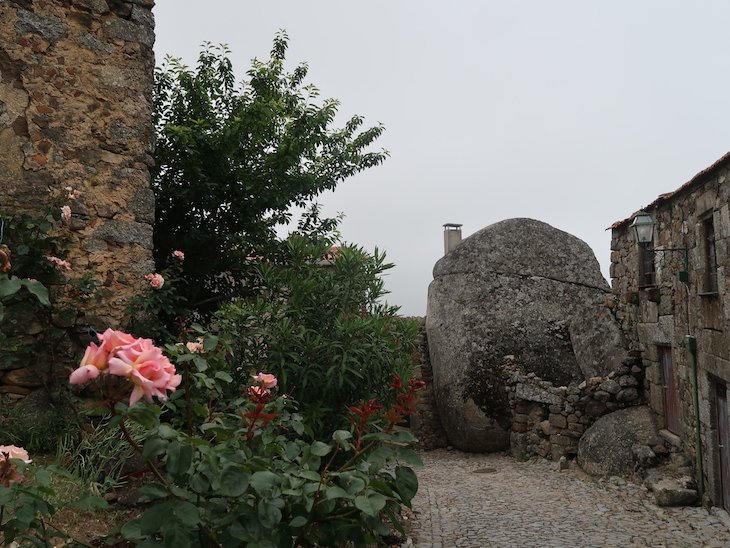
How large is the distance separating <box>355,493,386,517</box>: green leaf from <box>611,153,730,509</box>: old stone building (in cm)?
530

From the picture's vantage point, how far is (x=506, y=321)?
11008 millimetres

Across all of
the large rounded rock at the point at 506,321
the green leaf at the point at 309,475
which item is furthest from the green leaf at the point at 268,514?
the large rounded rock at the point at 506,321

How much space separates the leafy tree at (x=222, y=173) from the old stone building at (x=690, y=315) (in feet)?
14.1

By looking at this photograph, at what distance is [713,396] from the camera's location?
6805 millimetres

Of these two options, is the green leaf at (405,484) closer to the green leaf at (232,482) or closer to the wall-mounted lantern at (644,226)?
the green leaf at (232,482)

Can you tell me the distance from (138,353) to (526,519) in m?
5.71

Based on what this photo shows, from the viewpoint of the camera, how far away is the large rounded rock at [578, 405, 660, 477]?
8.21 meters

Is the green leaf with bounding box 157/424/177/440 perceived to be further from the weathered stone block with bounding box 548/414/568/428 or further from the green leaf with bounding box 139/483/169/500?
the weathered stone block with bounding box 548/414/568/428

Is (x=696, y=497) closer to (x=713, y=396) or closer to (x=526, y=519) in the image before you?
(x=713, y=396)

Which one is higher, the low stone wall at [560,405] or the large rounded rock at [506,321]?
the large rounded rock at [506,321]

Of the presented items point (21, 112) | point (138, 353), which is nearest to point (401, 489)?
point (138, 353)

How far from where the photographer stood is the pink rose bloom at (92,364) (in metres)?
1.67

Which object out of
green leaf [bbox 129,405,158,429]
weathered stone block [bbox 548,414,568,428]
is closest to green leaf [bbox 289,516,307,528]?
green leaf [bbox 129,405,158,429]

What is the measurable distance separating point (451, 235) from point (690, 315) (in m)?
7.71
